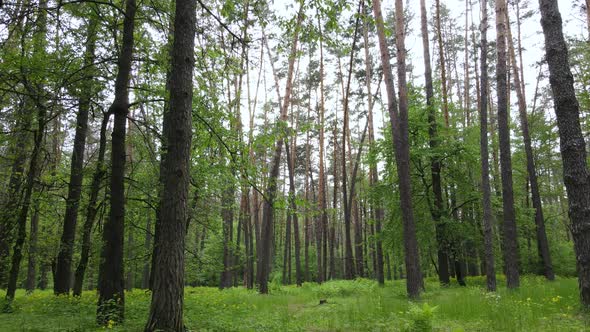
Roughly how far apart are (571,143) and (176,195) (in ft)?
21.0

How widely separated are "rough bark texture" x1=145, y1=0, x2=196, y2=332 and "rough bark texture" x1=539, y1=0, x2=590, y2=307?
6.12 metres

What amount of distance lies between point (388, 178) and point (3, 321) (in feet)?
45.0

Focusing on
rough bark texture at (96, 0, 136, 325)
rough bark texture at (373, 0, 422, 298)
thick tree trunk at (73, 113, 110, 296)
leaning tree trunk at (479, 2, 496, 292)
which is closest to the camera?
rough bark texture at (96, 0, 136, 325)

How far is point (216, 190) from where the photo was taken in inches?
495

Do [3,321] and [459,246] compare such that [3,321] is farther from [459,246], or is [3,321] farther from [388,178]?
[459,246]

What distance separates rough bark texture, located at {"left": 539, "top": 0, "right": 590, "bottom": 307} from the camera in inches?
228

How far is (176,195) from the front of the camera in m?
Answer: 5.04

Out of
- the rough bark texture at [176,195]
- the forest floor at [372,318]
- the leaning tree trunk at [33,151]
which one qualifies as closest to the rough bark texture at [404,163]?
the forest floor at [372,318]

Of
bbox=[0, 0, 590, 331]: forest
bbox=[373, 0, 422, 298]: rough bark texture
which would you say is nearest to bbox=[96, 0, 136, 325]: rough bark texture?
bbox=[0, 0, 590, 331]: forest

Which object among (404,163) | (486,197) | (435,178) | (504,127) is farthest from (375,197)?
(504,127)

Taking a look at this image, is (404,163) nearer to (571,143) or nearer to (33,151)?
(571,143)

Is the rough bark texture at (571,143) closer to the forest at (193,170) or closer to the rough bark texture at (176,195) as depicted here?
the forest at (193,170)

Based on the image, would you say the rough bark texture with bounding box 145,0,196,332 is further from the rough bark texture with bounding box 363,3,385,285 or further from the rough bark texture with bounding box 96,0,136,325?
the rough bark texture with bounding box 363,3,385,285

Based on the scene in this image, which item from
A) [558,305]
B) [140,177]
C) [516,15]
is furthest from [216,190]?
[516,15]
